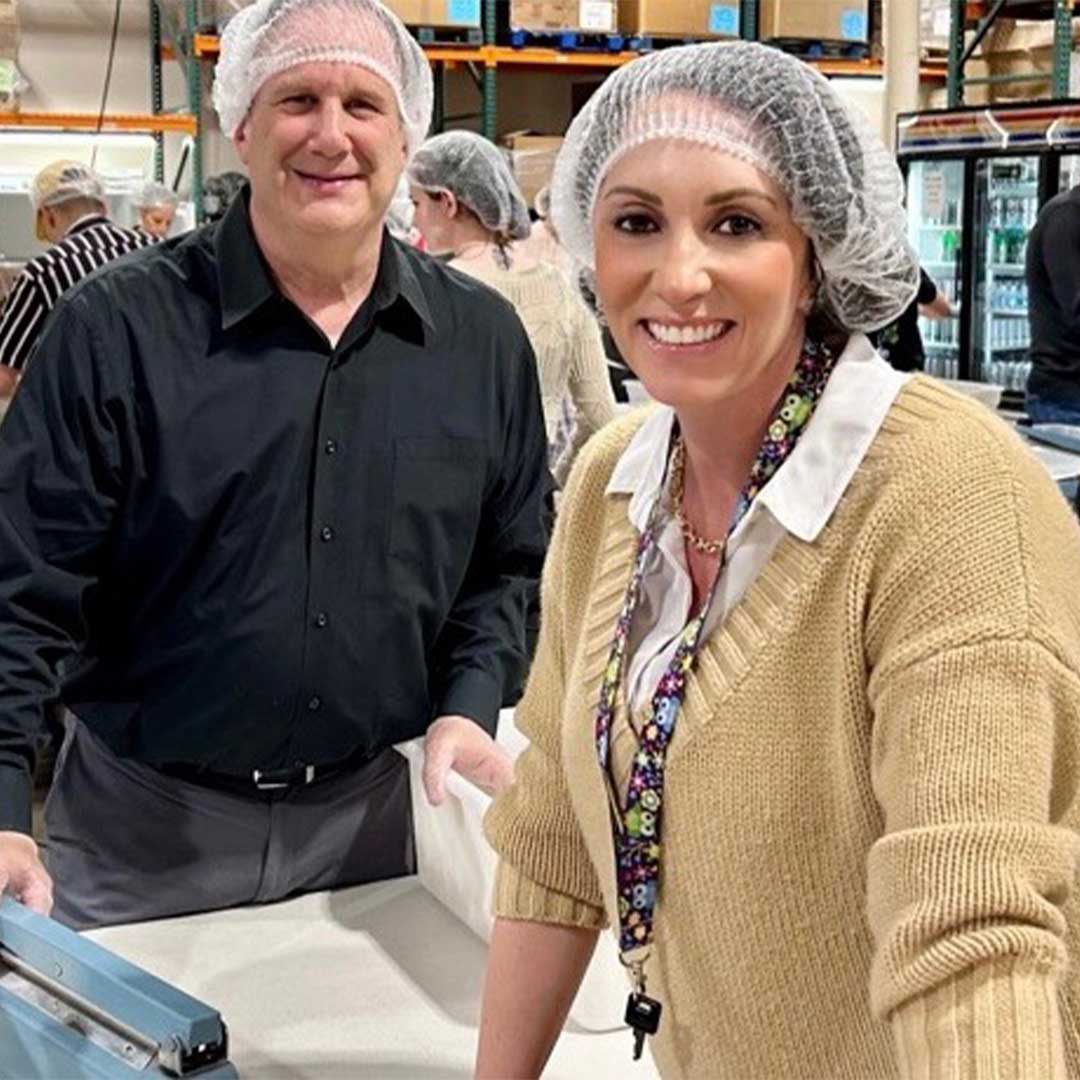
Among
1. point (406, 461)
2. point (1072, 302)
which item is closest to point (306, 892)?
point (406, 461)

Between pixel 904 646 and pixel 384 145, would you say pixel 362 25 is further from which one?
pixel 904 646

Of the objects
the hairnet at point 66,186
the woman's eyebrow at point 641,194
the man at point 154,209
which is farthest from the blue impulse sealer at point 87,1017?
the man at point 154,209

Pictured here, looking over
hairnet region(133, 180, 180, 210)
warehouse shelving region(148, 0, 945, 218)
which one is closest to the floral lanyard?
hairnet region(133, 180, 180, 210)

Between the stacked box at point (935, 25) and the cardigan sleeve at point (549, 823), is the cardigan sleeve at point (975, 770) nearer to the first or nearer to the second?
the cardigan sleeve at point (549, 823)

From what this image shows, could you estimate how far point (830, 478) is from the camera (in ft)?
3.39

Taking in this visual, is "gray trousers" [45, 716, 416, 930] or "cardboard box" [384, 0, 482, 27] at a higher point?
"cardboard box" [384, 0, 482, 27]

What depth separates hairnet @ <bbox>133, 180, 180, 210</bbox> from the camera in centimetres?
658

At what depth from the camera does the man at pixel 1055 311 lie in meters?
5.13

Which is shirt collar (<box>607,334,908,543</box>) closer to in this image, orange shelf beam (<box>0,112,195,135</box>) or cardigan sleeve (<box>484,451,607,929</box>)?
cardigan sleeve (<box>484,451,607,929</box>)

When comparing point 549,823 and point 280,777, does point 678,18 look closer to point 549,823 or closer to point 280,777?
point 280,777

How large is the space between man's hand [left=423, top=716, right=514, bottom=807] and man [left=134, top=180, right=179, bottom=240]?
16.5 feet

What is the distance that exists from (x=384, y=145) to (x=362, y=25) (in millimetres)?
152

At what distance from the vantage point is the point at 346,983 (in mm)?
1640

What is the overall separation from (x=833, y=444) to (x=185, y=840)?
3.63 feet
